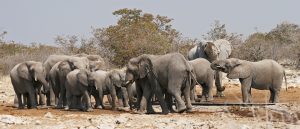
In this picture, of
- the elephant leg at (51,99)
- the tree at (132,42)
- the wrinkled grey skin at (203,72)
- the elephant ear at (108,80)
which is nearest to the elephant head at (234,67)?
the wrinkled grey skin at (203,72)

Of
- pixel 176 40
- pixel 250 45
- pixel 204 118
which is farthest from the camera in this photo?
pixel 176 40

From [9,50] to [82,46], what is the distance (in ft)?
22.2

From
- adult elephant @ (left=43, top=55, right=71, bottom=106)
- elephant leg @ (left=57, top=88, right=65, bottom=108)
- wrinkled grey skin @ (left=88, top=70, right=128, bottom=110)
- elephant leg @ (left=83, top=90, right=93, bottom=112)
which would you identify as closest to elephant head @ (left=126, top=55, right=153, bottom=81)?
elephant leg @ (left=83, top=90, right=93, bottom=112)

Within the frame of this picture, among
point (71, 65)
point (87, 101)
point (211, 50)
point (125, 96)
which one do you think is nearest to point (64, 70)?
point (71, 65)

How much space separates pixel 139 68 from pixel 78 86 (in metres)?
2.36

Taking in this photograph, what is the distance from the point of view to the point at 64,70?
1852cm

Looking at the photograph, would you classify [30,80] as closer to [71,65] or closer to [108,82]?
[71,65]

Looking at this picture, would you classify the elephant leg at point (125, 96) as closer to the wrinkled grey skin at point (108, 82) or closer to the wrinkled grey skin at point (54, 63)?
the wrinkled grey skin at point (108, 82)

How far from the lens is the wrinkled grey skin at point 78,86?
55.8 ft

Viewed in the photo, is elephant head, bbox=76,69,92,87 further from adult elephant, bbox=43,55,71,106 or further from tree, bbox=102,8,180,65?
tree, bbox=102,8,180,65

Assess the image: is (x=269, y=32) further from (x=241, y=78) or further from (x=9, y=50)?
(x=241, y=78)

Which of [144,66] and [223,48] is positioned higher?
[223,48]

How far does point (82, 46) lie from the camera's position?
37.5 metres

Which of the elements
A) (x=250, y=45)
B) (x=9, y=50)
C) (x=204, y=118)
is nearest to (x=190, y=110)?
(x=204, y=118)
